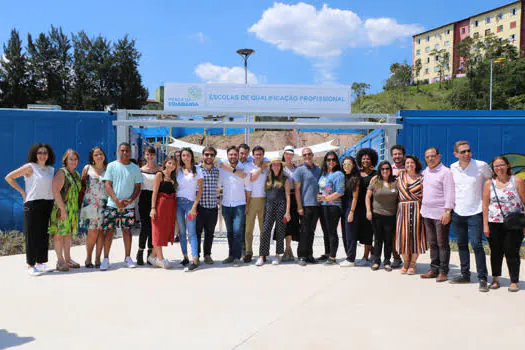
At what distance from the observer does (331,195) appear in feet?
18.8

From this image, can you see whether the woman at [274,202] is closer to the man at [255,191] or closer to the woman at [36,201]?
the man at [255,191]

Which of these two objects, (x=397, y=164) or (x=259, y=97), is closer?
(x=397, y=164)

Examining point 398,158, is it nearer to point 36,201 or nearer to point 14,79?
point 36,201

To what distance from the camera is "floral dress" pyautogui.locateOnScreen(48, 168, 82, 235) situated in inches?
211

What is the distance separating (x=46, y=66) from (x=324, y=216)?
3913 cm

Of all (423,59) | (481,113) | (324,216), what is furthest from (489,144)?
(423,59)

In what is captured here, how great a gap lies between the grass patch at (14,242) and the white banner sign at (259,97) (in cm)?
499

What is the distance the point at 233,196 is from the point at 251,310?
215 centimetres

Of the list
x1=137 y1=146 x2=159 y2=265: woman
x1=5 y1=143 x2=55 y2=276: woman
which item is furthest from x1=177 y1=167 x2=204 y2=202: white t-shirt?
x1=5 y1=143 x2=55 y2=276: woman

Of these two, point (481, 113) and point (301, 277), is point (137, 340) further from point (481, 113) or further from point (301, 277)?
point (481, 113)

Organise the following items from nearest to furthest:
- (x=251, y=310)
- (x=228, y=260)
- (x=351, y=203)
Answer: (x=251, y=310) < (x=351, y=203) < (x=228, y=260)

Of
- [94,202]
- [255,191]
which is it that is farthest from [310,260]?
[94,202]

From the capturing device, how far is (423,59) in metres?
87.2

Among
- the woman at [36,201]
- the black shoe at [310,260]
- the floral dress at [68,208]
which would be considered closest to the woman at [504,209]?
the black shoe at [310,260]
